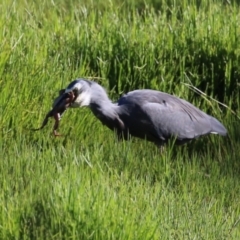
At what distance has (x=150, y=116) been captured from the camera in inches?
207

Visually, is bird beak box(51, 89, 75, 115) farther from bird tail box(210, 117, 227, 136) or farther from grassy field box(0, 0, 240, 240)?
bird tail box(210, 117, 227, 136)

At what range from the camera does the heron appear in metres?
5.15

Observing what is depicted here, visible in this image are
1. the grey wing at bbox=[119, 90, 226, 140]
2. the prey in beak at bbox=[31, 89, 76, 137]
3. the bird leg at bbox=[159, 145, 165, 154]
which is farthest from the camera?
the grey wing at bbox=[119, 90, 226, 140]

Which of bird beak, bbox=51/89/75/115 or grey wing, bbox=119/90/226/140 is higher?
bird beak, bbox=51/89/75/115

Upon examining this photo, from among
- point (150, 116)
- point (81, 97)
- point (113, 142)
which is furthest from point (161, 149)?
point (81, 97)

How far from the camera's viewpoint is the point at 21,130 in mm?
4996

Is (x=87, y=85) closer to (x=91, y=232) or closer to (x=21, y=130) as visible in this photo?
(x=21, y=130)

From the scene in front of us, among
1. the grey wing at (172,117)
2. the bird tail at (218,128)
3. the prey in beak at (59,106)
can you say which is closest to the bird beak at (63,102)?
the prey in beak at (59,106)

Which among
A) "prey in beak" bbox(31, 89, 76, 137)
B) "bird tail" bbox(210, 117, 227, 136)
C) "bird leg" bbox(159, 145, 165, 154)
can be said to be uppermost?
"prey in beak" bbox(31, 89, 76, 137)

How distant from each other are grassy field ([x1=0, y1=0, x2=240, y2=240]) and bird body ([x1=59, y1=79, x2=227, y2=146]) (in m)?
0.11

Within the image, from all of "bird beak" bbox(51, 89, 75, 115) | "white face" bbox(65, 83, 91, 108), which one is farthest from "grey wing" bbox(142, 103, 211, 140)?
"bird beak" bbox(51, 89, 75, 115)

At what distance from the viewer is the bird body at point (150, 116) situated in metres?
5.16

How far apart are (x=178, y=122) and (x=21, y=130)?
3.16 ft

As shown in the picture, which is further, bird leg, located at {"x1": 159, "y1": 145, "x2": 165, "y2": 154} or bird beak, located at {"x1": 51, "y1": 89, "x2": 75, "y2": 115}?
bird leg, located at {"x1": 159, "y1": 145, "x2": 165, "y2": 154}
